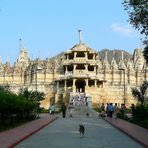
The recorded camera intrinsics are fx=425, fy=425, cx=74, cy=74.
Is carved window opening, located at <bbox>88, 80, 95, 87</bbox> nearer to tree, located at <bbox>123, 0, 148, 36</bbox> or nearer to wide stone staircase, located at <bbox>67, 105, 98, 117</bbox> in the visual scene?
wide stone staircase, located at <bbox>67, 105, 98, 117</bbox>

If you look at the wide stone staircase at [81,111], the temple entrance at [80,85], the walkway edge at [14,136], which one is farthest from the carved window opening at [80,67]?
the walkway edge at [14,136]

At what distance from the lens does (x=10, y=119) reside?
3281 centimetres

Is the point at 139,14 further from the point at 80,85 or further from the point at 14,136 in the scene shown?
the point at 80,85

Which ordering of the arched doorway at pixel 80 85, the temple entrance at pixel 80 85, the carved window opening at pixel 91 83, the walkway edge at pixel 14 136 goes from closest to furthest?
1. the walkway edge at pixel 14 136
2. the arched doorway at pixel 80 85
3. the temple entrance at pixel 80 85
4. the carved window opening at pixel 91 83

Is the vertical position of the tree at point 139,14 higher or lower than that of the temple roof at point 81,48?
lower

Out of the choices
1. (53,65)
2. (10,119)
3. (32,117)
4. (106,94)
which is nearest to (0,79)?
(53,65)

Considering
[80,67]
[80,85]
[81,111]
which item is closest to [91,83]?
[80,85]

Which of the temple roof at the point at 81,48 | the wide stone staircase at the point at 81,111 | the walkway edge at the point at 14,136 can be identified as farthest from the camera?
the temple roof at the point at 81,48

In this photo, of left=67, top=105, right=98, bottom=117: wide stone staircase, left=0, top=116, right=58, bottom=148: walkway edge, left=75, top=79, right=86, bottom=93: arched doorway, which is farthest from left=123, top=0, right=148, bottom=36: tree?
left=75, top=79, right=86, bottom=93: arched doorway

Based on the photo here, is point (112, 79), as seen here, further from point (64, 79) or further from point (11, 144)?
point (11, 144)

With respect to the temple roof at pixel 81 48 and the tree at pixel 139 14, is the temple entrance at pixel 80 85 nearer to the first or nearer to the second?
the temple roof at pixel 81 48

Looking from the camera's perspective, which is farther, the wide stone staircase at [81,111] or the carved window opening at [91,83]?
the carved window opening at [91,83]

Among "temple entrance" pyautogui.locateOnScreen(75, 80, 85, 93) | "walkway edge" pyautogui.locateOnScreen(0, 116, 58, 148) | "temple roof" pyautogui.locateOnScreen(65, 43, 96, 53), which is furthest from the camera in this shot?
"temple roof" pyautogui.locateOnScreen(65, 43, 96, 53)

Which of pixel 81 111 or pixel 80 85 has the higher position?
pixel 80 85
